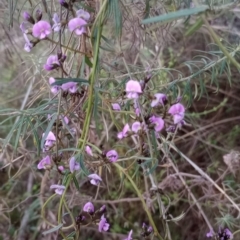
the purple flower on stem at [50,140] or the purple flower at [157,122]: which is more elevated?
the purple flower at [157,122]

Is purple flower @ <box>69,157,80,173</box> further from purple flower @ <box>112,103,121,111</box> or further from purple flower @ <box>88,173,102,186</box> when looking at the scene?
purple flower @ <box>112,103,121,111</box>

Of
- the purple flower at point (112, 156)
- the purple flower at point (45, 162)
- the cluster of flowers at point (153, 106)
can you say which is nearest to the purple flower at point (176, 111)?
the cluster of flowers at point (153, 106)

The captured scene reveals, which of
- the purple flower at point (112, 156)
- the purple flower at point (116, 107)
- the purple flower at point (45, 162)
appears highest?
the purple flower at point (116, 107)

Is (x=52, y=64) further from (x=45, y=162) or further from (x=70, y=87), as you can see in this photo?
(x=45, y=162)

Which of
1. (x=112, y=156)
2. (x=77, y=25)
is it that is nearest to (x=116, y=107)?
(x=112, y=156)

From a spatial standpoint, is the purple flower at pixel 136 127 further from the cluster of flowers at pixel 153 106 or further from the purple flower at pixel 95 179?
the purple flower at pixel 95 179

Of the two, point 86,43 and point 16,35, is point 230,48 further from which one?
point 16,35
